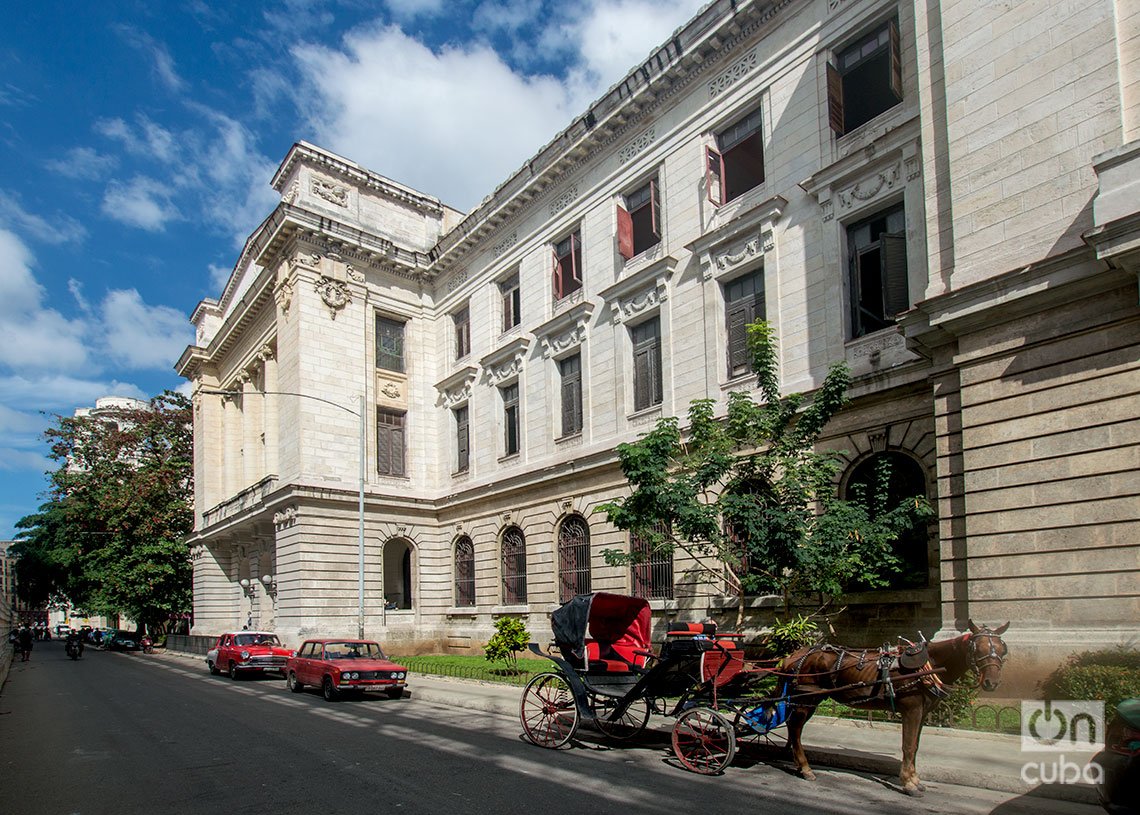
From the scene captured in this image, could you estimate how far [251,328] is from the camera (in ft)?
138

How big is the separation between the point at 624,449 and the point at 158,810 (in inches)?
394

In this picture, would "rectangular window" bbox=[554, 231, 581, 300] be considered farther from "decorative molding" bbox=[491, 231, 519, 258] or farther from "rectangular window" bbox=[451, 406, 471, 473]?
"rectangular window" bbox=[451, 406, 471, 473]

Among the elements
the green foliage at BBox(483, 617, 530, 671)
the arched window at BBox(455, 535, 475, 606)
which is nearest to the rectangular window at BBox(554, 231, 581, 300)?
the arched window at BBox(455, 535, 475, 606)

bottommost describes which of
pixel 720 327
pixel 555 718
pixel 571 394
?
pixel 555 718

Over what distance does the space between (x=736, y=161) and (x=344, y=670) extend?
1677 cm

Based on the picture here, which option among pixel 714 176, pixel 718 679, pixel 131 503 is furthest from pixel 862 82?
pixel 131 503

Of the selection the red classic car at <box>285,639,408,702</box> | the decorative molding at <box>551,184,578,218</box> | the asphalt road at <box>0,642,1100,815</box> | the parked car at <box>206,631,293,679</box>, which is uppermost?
the decorative molding at <box>551,184,578,218</box>

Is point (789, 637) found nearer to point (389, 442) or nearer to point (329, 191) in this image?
point (389, 442)

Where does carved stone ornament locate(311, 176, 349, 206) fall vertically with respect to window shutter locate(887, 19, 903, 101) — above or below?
above

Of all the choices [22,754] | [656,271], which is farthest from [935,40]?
[22,754]

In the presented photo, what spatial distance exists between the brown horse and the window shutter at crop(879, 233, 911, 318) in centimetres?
1072

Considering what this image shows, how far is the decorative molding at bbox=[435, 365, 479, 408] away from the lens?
112 feet

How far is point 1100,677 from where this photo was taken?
434 inches

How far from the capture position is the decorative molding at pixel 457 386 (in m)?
34.2
